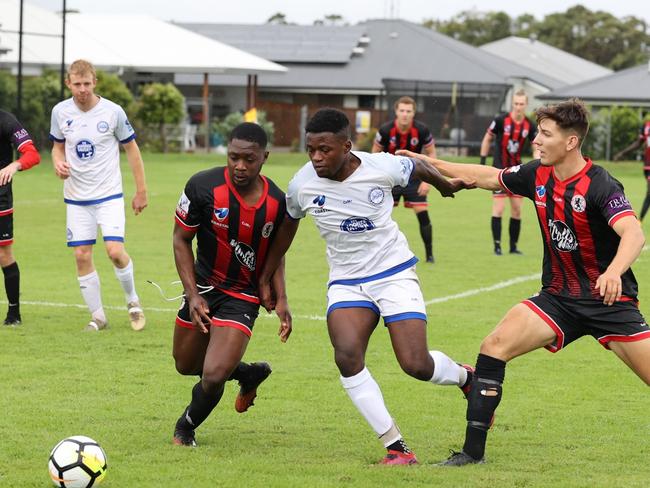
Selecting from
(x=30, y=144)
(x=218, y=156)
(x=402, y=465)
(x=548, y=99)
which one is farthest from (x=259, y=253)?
(x=548, y=99)

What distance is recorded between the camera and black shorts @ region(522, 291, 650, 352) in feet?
21.7

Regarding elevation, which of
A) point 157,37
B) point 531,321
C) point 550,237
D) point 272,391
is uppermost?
point 157,37

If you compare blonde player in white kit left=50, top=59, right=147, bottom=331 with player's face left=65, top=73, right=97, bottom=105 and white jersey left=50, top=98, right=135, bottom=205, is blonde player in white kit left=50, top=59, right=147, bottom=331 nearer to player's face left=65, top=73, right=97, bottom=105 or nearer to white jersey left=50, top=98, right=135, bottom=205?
white jersey left=50, top=98, right=135, bottom=205

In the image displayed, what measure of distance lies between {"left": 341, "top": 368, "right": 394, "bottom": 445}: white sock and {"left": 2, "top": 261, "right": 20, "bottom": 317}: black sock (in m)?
5.50

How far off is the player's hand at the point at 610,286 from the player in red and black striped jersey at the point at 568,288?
1.15ft

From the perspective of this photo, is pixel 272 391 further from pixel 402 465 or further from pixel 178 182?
pixel 178 182

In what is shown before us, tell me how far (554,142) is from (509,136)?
37.1 ft

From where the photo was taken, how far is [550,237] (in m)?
6.79

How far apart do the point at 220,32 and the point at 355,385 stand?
66.8 metres

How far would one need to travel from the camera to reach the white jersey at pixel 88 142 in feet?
36.0

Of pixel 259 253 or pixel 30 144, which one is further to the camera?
pixel 30 144

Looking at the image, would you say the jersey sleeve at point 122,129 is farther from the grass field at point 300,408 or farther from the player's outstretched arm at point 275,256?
the player's outstretched arm at point 275,256

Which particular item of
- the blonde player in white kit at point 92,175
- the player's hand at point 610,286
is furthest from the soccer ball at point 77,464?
the blonde player in white kit at point 92,175

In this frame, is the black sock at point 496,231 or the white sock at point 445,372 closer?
the white sock at point 445,372
